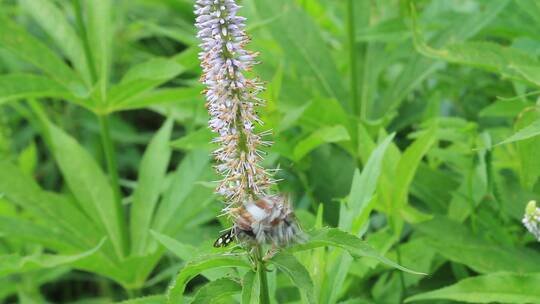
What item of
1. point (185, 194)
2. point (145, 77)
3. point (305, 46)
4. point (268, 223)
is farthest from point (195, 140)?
point (268, 223)

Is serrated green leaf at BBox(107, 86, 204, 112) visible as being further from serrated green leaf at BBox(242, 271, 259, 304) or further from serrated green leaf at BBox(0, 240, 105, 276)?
serrated green leaf at BBox(242, 271, 259, 304)

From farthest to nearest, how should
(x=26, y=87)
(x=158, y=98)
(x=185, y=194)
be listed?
(x=185, y=194) < (x=158, y=98) < (x=26, y=87)

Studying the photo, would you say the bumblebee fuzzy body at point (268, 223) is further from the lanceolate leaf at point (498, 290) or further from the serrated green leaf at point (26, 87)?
the serrated green leaf at point (26, 87)

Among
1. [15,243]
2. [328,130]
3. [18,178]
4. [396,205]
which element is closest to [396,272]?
[396,205]

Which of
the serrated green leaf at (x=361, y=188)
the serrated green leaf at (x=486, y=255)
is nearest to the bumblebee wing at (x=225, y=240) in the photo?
the serrated green leaf at (x=361, y=188)

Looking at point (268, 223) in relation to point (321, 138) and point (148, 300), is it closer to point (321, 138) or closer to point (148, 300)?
point (148, 300)

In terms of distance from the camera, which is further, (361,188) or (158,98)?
(158,98)

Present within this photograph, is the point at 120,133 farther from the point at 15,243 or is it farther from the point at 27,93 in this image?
the point at 27,93

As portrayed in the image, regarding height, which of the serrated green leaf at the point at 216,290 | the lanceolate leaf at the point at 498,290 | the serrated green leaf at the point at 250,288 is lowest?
the lanceolate leaf at the point at 498,290
